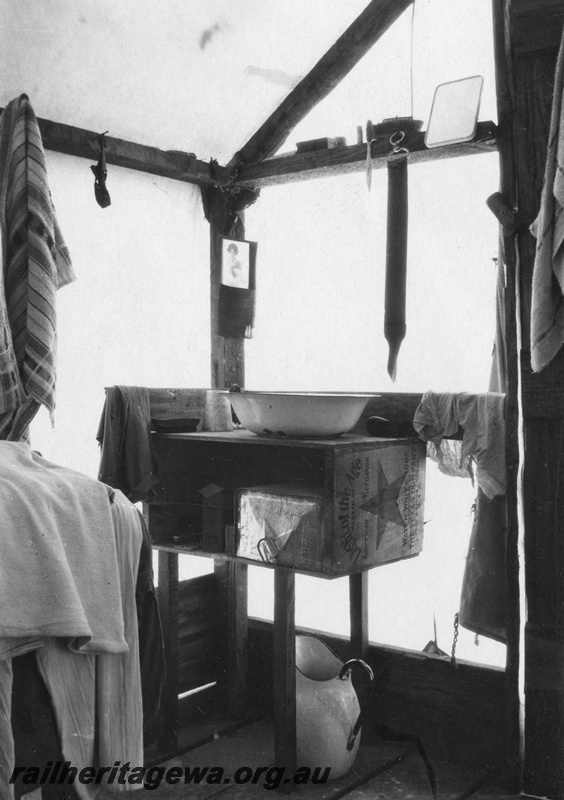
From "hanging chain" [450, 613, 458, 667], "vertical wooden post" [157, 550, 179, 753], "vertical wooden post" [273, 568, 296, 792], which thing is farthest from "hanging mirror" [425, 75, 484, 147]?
"vertical wooden post" [157, 550, 179, 753]

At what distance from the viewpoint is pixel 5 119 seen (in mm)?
2701

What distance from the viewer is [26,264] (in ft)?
8.57

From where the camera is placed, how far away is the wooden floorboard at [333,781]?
9.91ft

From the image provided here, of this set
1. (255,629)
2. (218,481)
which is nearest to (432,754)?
(255,629)

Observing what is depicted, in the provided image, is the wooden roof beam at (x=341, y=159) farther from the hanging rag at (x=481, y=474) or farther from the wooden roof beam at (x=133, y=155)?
the hanging rag at (x=481, y=474)

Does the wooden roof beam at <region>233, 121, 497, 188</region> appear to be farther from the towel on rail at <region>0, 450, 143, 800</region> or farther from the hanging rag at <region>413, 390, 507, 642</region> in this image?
the towel on rail at <region>0, 450, 143, 800</region>

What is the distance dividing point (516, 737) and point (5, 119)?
2672mm

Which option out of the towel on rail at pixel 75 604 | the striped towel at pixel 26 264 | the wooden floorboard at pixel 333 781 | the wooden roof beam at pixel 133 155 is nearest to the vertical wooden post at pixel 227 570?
the wooden roof beam at pixel 133 155

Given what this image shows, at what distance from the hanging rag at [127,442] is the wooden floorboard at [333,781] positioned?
1.04m

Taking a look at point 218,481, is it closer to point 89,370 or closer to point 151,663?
point 89,370

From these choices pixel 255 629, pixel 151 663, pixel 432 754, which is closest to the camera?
pixel 151 663

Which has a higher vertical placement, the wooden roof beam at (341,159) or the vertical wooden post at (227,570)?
the wooden roof beam at (341,159)

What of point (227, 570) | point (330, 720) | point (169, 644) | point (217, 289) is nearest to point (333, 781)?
point (330, 720)

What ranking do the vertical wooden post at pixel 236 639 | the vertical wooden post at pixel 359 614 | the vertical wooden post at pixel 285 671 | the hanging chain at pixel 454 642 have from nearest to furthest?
the vertical wooden post at pixel 285 671, the hanging chain at pixel 454 642, the vertical wooden post at pixel 359 614, the vertical wooden post at pixel 236 639
